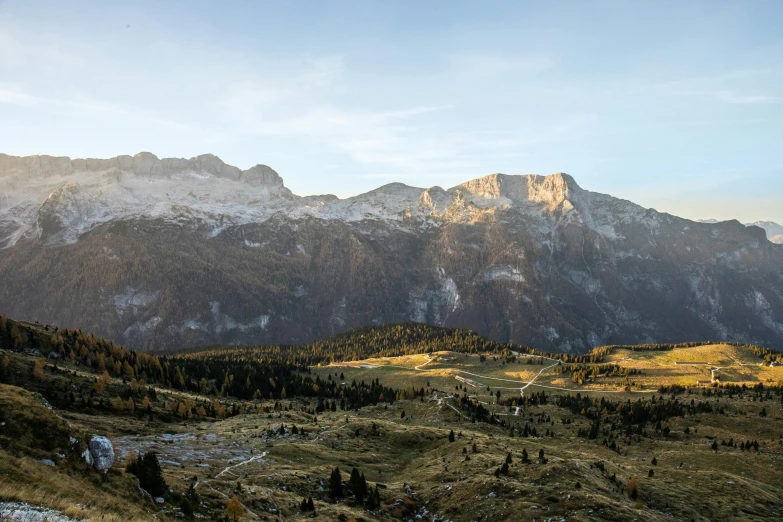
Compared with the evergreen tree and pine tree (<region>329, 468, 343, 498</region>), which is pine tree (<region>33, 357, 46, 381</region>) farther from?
pine tree (<region>329, 468, 343, 498</region>)

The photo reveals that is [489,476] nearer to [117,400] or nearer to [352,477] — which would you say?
[352,477]

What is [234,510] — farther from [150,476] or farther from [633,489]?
[633,489]

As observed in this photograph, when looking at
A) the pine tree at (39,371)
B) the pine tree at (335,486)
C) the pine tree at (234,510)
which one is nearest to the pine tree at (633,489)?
the pine tree at (335,486)

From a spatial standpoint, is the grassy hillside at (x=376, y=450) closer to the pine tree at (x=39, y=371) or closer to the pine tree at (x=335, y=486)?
the pine tree at (x=39, y=371)

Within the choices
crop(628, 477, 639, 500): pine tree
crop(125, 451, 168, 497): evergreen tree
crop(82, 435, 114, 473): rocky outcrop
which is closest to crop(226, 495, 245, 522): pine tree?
crop(125, 451, 168, 497): evergreen tree

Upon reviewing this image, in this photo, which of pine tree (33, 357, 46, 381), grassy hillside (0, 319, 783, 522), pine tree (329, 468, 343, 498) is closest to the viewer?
grassy hillside (0, 319, 783, 522)

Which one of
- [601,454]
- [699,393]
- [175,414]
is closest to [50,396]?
[175,414]

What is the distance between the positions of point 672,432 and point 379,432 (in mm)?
72963

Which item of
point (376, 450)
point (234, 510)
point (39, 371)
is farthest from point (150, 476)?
point (39, 371)

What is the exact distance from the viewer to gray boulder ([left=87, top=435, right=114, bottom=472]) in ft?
113

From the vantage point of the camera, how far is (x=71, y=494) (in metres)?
27.0

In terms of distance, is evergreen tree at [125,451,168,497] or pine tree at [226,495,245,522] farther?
pine tree at [226,495,245,522]

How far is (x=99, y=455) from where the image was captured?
114 feet

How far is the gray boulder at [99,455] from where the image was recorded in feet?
113
